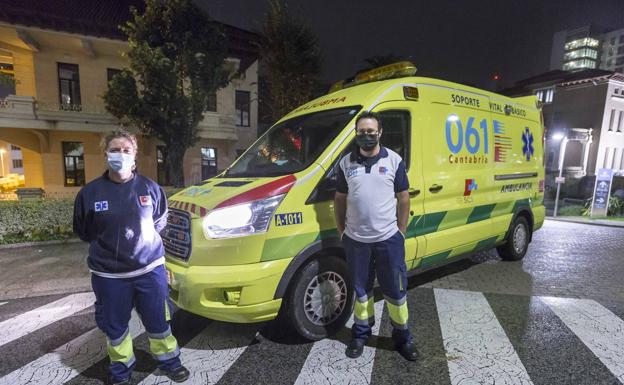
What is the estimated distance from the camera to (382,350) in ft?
10.1

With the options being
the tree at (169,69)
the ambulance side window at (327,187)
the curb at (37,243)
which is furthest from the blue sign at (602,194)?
the curb at (37,243)

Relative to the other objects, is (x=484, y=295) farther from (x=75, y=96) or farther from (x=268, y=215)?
(x=75, y=96)

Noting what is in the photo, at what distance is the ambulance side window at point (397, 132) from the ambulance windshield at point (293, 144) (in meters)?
0.43

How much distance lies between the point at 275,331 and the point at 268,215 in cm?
142

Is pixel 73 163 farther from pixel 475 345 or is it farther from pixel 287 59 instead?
pixel 475 345

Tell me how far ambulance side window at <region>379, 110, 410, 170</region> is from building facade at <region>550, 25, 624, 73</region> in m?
109

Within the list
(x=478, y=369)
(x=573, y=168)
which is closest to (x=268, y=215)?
(x=478, y=369)

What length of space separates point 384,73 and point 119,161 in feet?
10.2

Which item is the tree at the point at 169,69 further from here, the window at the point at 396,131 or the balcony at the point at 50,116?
the window at the point at 396,131

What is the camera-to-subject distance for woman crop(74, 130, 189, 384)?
235 centimetres

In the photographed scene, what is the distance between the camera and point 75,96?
550 inches

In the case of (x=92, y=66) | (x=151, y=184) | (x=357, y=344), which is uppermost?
(x=92, y=66)

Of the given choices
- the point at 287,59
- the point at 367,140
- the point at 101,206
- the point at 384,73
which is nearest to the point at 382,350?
the point at 367,140

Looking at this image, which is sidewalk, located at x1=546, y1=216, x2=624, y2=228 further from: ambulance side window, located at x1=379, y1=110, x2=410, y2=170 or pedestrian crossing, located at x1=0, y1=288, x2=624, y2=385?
ambulance side window, located at x1=379, y1=110, x2=410, y2=170
